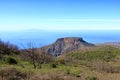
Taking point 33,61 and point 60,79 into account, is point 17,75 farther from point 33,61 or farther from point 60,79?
point 33,61

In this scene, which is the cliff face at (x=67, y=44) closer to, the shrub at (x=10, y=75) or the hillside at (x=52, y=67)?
the hillside at (x=52, y=67)

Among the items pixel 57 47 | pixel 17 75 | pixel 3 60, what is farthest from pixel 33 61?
pixel 57 47

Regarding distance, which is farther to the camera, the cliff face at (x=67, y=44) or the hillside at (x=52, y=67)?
the cliff face at (x=67, y=44)

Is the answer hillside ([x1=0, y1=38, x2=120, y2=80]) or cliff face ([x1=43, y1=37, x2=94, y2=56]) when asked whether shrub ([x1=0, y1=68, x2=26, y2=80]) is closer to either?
hillside ([x1=0, y1=38, x2=120, y2=80])

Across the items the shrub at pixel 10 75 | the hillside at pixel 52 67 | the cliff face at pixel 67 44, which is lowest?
the cliff face at pixel 67 44

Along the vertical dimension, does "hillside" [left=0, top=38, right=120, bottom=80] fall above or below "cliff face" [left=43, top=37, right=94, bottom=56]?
above

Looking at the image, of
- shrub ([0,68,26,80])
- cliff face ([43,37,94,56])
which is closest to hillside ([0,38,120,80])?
shrub ([0,68,26,80])

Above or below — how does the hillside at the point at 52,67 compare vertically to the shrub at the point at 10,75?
below

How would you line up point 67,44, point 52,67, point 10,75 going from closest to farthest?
point 10,75 < point 52,67 < point 67,44

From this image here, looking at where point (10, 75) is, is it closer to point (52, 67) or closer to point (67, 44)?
point (52, 67)

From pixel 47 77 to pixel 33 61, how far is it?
9644mm

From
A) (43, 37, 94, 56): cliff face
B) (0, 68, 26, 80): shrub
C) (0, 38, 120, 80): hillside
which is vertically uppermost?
(0, 68, 26, 80): shrub

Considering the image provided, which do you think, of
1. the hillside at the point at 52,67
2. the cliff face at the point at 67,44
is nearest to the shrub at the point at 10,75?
the hillside at the point at 52,67

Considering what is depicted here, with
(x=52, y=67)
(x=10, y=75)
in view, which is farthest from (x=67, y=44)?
(x=10, y=75)
